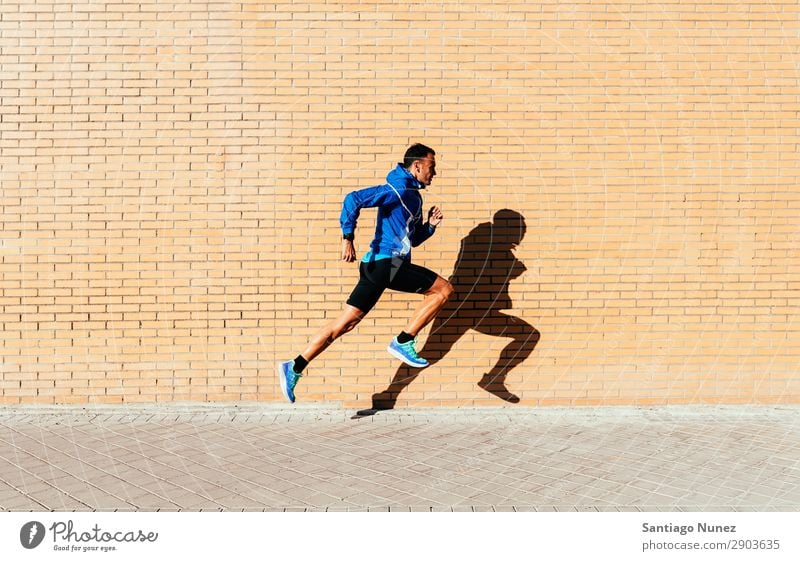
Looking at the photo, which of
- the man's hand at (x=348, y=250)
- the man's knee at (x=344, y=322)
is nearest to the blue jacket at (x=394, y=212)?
the man's hand at (x=348, y=250)

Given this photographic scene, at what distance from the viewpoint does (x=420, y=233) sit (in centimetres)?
687

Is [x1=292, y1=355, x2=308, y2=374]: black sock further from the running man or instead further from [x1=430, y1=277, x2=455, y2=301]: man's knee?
[x1=430, y1=277, x2=455, y2=301]: man's knee

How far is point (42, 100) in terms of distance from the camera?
7.25 meters

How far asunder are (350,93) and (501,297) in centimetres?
244

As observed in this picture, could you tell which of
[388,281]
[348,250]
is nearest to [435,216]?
[388,281]

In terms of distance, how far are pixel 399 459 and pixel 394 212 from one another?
2.15 m

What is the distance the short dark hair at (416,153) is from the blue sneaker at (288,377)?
2.04 metres

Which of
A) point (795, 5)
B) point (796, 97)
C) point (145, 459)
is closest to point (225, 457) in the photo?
point (145, 459)

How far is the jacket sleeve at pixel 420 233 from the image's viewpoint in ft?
22.2

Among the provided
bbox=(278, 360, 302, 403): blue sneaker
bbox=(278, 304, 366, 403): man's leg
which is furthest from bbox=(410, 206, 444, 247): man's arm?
bbox=(278, 360, 302, 403): blue sneaker

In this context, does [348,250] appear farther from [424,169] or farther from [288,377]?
[288,377]

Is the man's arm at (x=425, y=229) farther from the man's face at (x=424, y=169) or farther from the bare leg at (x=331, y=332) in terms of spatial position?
the bare leg at (x=331, y=332)

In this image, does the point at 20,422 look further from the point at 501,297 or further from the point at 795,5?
the point at 795,5

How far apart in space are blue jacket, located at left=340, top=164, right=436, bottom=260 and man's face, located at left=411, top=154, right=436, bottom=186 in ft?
0.18
